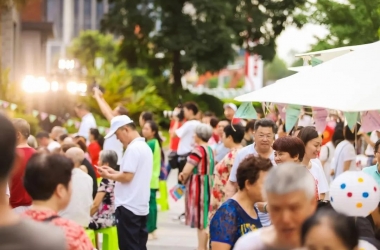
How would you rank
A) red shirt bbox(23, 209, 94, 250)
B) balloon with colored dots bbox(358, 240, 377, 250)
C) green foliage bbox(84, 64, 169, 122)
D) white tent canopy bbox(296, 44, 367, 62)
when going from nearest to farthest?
balloon with colored dots bbox(358, 240, 377, 250)
red shirt bbox(23, 209, 94, 250)
white tent canopy bbox(296, 44, 367, 62)
green foliage bbox(84, 64, 169, 122)

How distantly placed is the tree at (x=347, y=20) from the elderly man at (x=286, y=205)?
635 inches

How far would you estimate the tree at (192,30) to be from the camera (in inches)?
1842

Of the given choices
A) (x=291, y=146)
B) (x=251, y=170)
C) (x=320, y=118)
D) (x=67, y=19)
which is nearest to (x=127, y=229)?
(x=320, y=118)

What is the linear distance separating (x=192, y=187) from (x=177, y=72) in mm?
35967

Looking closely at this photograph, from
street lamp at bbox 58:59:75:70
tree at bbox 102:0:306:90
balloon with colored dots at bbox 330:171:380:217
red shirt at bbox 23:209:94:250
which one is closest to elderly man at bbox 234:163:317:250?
balloon with colored dots at bbox 330:171:380:217

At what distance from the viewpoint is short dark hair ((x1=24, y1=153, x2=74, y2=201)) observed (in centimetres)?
541

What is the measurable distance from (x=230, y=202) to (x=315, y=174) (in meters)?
3.02

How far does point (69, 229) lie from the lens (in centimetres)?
550

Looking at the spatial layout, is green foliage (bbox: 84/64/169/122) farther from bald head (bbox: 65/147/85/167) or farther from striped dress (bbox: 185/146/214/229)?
bald head (bbox: 65/147/85/167)

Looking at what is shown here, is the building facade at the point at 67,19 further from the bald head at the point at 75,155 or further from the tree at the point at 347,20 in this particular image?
the bald head at the point at 75,155

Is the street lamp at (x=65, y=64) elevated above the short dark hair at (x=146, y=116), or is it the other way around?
the street lamp at (x=65, y=64)

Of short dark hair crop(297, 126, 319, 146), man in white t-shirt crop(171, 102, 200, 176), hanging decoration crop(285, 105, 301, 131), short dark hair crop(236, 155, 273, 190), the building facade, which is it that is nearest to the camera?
short dark hair crop(236, 155, 273, 190)

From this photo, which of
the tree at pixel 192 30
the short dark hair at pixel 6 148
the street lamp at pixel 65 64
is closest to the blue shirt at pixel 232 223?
the short dark hair at pixel 6 148

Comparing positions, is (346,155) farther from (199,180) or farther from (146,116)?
→ (146,116)
